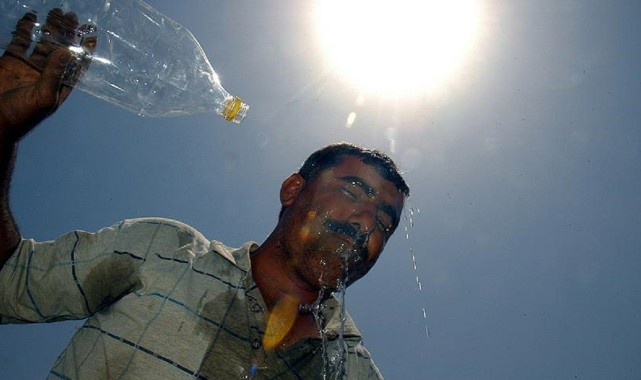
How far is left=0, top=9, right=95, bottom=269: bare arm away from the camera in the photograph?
190cm

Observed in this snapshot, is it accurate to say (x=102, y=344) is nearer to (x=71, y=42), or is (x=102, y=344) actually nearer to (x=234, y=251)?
(x=234, y=251)

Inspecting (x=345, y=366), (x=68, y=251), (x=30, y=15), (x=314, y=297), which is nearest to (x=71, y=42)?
(x=30, y=15)

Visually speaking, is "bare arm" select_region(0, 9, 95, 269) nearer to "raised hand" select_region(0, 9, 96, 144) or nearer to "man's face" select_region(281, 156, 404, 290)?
"raised hand" select_region(0, 9, 96, 144)

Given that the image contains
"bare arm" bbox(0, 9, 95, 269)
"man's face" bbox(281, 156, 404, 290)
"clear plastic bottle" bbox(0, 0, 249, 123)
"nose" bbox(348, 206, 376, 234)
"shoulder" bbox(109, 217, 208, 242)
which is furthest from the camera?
"clear plastic bottle" bbox(0, 0, 249, 123)

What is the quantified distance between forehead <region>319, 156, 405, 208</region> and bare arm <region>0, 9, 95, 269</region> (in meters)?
1.46

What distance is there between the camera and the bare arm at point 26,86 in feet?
6.23

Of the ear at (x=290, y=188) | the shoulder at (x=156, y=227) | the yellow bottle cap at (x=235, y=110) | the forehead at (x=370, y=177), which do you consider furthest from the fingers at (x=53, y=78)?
the forehead at (x=370, y=177)

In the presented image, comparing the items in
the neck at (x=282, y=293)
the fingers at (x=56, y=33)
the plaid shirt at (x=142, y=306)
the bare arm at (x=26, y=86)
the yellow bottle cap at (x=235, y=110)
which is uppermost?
the yellow bottle cap at (x=235, y=110)

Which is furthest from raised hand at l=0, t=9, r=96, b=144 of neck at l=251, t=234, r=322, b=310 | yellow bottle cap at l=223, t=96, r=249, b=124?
neck at l=251, t=234, r=322, b=310

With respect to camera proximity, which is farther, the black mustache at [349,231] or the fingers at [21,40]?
the black mustache at [349,231]

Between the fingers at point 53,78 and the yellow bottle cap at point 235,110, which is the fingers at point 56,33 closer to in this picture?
the fingers at point 53,78

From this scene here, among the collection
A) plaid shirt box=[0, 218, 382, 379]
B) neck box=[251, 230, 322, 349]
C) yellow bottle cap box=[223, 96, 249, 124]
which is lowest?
plaid shirt box=[0, 218, 382, 379]

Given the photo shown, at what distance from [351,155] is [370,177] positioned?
242 mm

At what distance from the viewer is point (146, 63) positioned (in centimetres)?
341
